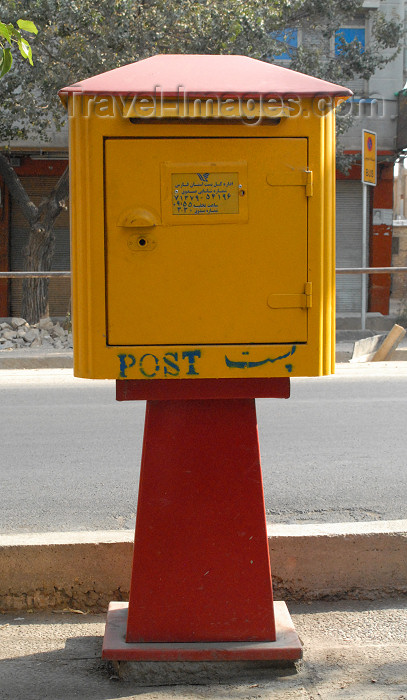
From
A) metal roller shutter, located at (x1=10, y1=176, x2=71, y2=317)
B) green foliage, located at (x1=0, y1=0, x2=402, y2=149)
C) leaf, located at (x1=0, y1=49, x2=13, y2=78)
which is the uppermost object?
green foliage, located at (x1=0, y1=0, x2=402, y2=149)

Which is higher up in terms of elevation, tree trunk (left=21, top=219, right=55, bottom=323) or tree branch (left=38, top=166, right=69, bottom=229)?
tree branch (left=38, top=166, right=69, bottom=229)

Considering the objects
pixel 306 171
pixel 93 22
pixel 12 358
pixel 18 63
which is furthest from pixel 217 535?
pixel 18 63

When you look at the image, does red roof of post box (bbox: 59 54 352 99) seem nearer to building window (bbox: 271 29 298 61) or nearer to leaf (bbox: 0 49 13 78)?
leaf (bbox: 0 49 13 78)

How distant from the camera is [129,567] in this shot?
3449 mm

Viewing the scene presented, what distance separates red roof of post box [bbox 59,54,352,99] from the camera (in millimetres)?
2553

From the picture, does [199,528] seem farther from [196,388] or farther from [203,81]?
[203,81]

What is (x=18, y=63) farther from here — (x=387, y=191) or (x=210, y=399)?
(x=210, y=399)

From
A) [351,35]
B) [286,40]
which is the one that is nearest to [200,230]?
[286,40]

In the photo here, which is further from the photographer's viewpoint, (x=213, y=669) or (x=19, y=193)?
(x=19, y=193)

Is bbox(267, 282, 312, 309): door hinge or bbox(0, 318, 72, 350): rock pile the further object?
bbox(0, 318, 72, 350): rock pile

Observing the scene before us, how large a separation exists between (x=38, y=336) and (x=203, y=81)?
33.6 ft

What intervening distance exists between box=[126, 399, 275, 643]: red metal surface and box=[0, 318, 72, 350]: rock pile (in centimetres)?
962

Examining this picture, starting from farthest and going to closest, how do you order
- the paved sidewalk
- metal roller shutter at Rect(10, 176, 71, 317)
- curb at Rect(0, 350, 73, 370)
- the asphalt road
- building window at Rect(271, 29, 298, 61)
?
metal roller shutter at Rect(10, 176, 71, 317) → building window at Rect(271, 29, 298, 61) → curb at Rect(0, 350, 73, 370) → the asphalt road → the paved sidewalk

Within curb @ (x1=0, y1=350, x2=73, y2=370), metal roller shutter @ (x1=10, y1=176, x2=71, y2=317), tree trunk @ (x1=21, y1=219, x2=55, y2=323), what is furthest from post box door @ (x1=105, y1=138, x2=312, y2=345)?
metal roller shutter @ (x1=10, y1=176, x2=71, y2=317)
